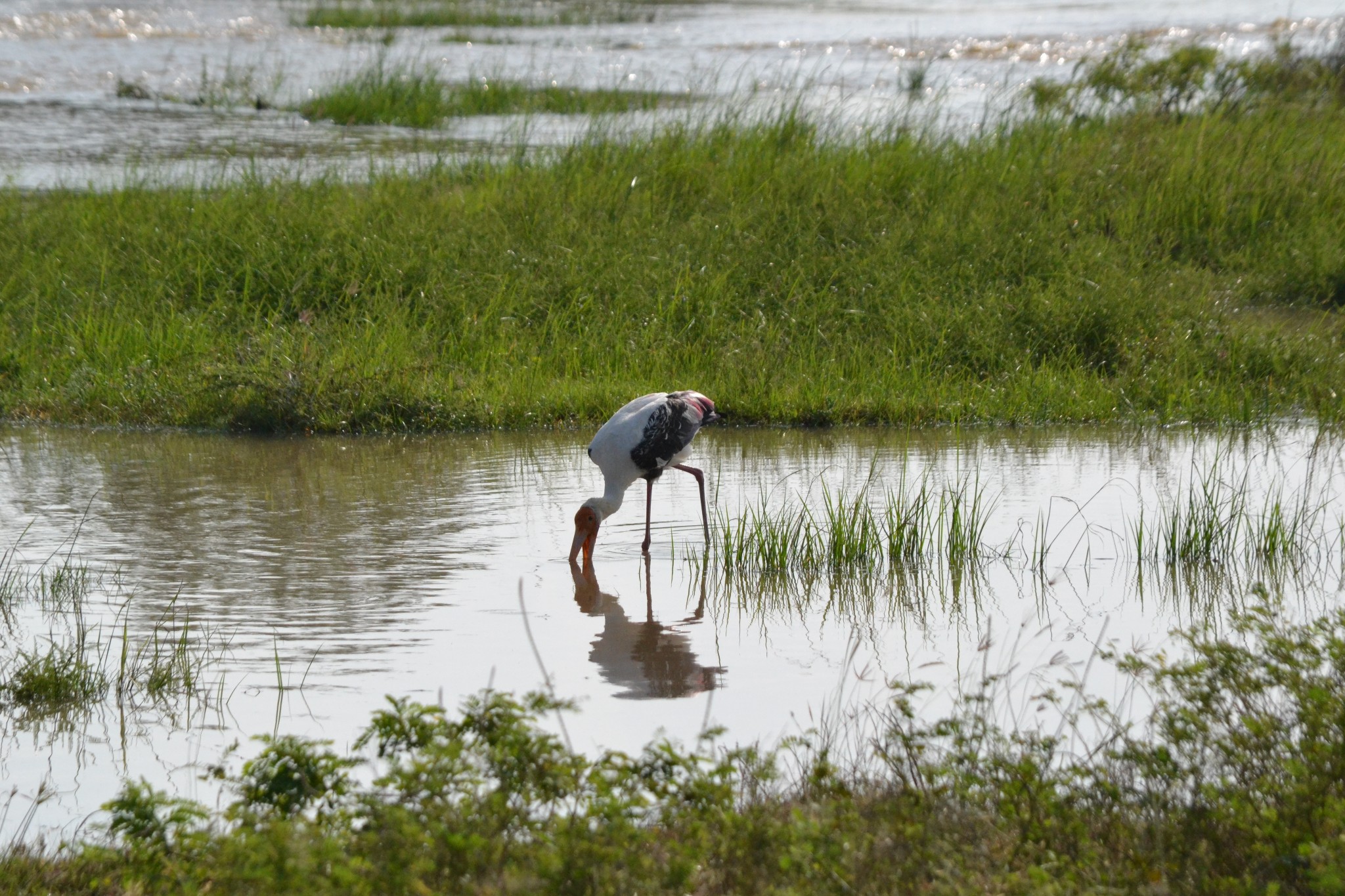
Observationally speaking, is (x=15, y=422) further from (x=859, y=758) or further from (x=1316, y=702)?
(x=1316, y=702)

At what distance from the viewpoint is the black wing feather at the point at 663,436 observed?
6883 millimetres

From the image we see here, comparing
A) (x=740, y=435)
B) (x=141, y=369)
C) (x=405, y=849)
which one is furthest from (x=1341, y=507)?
(x=141, y=369)

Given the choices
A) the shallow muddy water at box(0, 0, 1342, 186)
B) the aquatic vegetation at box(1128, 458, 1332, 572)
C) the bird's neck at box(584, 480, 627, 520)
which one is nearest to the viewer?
the aquatic vegetation at box(1128, 458, 1332, 572)

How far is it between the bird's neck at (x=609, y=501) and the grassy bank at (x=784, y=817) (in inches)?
107

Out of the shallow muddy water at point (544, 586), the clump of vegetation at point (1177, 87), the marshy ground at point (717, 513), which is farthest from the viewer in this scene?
the clump of vegetation at point (1177, 87)

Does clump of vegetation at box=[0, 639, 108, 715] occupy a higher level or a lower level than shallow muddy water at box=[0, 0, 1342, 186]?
lower

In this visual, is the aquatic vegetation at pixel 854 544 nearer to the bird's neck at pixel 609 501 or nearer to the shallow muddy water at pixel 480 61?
the bird's neck at pixel 609 501

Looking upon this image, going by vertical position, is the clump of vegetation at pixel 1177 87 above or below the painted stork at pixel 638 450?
above

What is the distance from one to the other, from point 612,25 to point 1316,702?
3045 centimetres

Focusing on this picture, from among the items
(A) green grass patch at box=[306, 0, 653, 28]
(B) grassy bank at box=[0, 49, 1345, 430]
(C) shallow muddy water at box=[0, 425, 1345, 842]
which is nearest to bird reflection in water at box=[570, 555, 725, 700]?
(C) shallow muddy water at box=[0, 425, 1345, 842]

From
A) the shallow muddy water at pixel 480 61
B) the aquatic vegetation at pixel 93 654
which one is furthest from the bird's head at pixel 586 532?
the shallow muddy water at pixel 480 61

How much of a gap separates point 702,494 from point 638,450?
0.37 m

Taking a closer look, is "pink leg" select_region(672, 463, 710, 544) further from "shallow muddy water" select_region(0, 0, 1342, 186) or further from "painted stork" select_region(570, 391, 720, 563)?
"shallow muddy water" select_region(0, 0, 1342, 186)

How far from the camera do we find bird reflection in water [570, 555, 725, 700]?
512 cm
